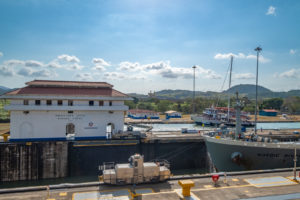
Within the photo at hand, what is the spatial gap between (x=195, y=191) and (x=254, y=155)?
44.4 feet

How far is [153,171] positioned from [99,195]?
4.22 metres

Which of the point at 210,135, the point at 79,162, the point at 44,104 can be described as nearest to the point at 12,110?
the point at 44,104

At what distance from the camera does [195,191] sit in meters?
15.5

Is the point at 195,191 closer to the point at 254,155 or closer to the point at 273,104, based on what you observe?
the point at 254,155

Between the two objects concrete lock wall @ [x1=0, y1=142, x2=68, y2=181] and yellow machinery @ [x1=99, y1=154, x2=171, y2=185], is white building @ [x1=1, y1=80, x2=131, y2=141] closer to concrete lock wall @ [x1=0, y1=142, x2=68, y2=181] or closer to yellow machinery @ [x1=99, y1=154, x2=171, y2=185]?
concrete lock wall @ [x1=0, y1=142, x2=68, y2=181]

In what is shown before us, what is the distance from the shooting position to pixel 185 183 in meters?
14.5

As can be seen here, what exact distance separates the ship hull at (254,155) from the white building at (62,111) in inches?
635

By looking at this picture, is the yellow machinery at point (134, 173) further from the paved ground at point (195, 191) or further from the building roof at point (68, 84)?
the building roof at point (68, 84)

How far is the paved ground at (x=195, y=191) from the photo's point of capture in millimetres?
14398

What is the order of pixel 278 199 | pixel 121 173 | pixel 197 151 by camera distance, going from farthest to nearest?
pixel 197 151
pixel 121 173
pixel 278 199

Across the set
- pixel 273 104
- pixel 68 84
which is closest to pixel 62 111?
pixel 68 84

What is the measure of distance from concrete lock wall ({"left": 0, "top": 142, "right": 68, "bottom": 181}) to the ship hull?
21.3m

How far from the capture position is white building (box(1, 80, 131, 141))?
1191 inches

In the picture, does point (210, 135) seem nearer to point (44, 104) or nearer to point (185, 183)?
point (185, 183)
